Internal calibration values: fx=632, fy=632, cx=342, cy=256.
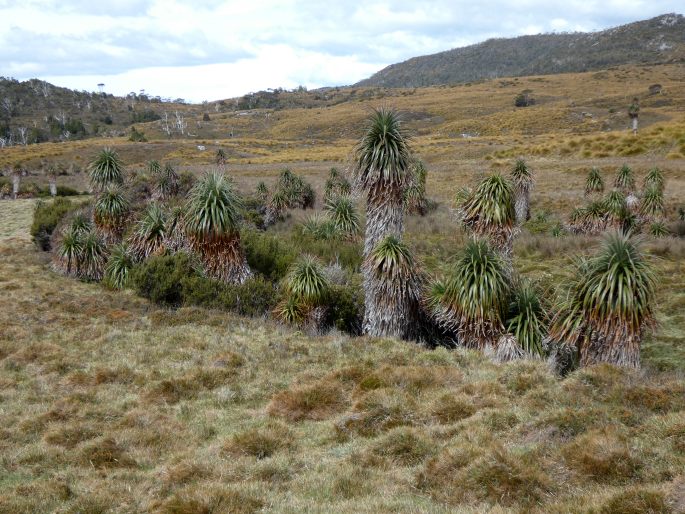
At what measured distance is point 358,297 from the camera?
2017cm

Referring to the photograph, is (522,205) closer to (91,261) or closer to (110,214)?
(110,214)

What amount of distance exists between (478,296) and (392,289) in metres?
2.61

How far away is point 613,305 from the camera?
1259 centimetres

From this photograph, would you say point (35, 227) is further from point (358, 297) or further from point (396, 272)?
point (396, 272)

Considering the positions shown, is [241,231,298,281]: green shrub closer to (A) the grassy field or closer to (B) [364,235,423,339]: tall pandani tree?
(A) the grassy field

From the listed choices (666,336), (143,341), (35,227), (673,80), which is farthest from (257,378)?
(673,80)

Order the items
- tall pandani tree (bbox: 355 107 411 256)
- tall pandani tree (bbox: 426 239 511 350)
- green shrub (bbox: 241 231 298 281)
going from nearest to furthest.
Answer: tall pandani tree (bbox: 426 239 511 350), tall pandani tree (bbox: 355 107 411 256), green shrub (bbox: 241 231 298 281)

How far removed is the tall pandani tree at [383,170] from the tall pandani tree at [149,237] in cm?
891

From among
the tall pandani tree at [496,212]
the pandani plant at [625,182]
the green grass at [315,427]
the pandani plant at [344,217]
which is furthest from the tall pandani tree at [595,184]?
the green grass at [315,427]

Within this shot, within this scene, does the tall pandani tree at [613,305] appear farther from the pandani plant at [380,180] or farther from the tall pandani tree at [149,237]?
the tall pandani tree at [149,237]

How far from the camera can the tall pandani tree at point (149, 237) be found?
23422 millimetres

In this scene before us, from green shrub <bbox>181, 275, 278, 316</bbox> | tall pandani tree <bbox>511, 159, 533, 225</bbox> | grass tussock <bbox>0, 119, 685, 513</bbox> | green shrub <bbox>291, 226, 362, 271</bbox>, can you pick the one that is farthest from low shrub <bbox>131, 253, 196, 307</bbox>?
tall pandani tree <bbox>511, 159, 533, 225</bbox>

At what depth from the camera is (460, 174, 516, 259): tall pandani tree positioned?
18.0 meters

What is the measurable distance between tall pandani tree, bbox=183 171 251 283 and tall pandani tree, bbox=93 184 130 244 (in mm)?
6554
